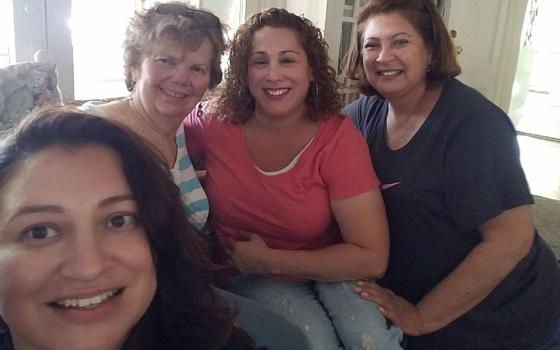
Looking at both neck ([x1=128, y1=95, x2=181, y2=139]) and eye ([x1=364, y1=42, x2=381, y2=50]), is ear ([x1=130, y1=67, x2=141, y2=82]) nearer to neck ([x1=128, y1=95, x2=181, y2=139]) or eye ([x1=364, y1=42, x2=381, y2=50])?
neck ([x1=128, y1=95, x2=181, y2=139])

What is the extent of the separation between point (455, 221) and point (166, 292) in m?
0.80

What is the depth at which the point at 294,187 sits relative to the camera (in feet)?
4.45

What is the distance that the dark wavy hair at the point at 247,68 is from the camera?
1.43 metres

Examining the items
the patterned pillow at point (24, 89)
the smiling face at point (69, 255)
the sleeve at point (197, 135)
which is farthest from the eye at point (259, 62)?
the smiling face at point (69, 255)

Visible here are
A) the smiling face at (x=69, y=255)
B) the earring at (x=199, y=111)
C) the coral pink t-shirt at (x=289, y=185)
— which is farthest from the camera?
the earring at (x=199, y=111)

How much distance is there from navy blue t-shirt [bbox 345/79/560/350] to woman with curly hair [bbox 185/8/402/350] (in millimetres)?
96

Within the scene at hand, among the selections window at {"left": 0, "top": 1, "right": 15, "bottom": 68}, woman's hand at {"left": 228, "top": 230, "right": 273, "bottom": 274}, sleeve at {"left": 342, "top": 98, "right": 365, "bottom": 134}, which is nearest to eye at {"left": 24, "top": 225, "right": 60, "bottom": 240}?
woman's hand at {"left": 228, "top": 230, "right": 273, "bottom": 274}

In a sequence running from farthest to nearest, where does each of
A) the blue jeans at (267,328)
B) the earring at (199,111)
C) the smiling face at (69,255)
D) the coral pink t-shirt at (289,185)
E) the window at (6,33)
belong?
1. the window at (6,33)
2. the earring at (199,111)
3. the coral pink t-shirt at (289,185)
4. the blue jeans at (267,328)
5. the smiling face at (69,255)

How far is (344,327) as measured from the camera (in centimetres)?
129

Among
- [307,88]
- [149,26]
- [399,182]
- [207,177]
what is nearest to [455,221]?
[399,182]

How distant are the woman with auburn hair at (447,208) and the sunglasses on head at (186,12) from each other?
480mm

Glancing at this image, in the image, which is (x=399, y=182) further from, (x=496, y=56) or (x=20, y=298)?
(x=496, y=56)

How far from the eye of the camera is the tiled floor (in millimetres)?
4030

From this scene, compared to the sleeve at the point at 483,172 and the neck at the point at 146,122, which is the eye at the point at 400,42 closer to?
the sleeve at the point at 483,172
